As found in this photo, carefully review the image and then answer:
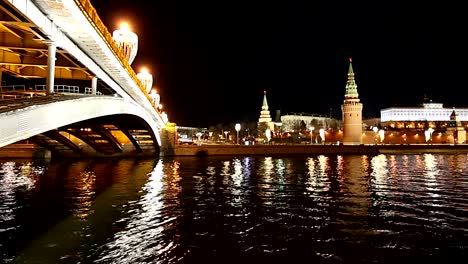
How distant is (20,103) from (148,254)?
5.08m

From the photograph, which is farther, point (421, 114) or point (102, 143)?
point (421, 114)

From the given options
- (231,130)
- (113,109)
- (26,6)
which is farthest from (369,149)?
(231,130)

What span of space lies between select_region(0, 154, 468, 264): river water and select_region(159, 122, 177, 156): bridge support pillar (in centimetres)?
3000

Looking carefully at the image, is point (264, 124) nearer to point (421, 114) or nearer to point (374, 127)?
point (374, 127)

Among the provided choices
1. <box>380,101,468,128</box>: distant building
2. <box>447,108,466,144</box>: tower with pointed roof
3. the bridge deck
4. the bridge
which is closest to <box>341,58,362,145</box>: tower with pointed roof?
<box>447,108,466,144</box>: tower with pointed roof

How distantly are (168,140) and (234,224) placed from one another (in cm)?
4017

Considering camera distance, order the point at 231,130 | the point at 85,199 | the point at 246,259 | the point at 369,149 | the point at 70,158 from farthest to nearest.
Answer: the point at 231,130 → the point at 369,149 → the point at 70,158 → the point at 85,199 → the point at 246,259

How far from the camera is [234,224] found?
1089cm

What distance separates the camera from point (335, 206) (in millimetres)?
13602

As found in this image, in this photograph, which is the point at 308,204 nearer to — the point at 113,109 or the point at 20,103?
the point at 20,103

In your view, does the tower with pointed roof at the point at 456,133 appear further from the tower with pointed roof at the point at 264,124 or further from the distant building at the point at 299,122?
the tower with pointed roof at the point at 264,124

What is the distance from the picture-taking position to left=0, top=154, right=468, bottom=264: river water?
808cm

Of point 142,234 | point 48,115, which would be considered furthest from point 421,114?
point 48,115

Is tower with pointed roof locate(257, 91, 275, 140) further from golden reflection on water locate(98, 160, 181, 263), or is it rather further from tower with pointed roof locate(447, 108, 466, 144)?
golden reflection on water locate(98, 160, 181, 263)
